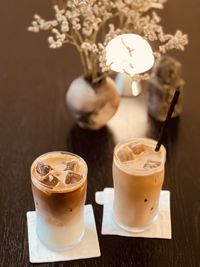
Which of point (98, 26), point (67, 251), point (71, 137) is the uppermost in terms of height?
point (98, 26)

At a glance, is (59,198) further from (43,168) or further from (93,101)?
(93,101)

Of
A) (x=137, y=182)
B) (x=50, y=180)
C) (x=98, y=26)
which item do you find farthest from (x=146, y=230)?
(x=98, y=26)

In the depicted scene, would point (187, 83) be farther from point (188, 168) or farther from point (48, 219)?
point (48, 219)

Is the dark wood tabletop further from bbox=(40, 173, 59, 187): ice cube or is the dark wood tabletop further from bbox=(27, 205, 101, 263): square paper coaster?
bbox=(40, 173, 59, 187): ice cube

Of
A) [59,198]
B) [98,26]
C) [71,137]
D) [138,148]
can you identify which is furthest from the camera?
[71,137]

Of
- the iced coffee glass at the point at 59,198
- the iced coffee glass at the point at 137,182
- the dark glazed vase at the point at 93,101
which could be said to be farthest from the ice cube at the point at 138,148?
the dark glazed vase at the point at 93,101

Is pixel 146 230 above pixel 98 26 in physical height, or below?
below
